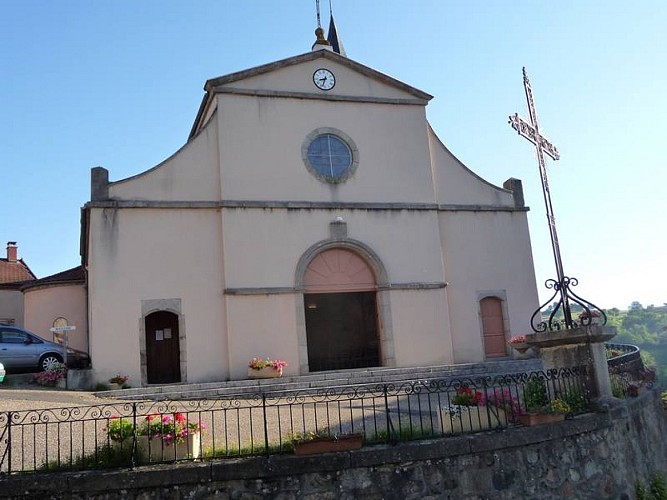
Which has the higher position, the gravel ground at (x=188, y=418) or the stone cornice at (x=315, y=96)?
the stone cornice at (x=315, y=96)

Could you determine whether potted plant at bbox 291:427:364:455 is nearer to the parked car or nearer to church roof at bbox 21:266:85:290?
the parked car

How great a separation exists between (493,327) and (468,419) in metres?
12.2

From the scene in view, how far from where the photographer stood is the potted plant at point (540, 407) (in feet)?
26.7

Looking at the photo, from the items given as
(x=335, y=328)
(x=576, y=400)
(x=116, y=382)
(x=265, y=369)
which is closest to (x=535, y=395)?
(x=576, y=400)

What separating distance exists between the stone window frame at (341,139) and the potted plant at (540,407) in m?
11.1

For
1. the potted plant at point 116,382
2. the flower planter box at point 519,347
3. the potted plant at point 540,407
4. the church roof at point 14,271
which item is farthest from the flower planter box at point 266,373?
the church roof at point 14,271

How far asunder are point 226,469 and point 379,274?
1240cm

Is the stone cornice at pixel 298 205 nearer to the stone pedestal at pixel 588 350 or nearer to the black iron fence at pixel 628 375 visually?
the black iron fence at pixel 628 375

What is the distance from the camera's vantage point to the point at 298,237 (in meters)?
18.1

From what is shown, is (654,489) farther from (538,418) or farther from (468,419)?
(468,419)

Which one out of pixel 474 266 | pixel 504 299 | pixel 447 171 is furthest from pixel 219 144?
pixel 504 299

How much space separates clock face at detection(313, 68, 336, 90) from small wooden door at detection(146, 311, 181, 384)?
8.22 metres

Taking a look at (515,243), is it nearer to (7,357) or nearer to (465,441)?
(465,441)

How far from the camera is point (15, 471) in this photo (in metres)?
6.76
